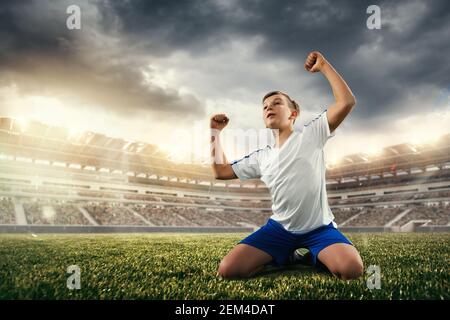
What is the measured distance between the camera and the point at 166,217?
3762 cm

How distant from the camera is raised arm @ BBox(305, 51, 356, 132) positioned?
9.54ft

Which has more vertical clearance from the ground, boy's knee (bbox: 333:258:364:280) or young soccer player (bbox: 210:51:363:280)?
young soccer player (bbox: 210:51:363:280)

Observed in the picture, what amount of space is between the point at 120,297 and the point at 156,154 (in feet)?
122

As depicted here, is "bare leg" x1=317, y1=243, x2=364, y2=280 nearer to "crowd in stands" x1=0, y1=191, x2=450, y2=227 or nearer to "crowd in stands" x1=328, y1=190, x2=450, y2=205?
"crowd in stands" x1=0, y1=191, x2=450, y2=227

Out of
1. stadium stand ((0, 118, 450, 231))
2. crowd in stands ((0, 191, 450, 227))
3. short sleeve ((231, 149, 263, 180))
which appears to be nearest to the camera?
short sleeve ((231, 149, 263, 180))

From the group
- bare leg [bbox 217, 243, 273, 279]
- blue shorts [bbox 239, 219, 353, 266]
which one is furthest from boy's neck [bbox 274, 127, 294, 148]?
bare leg [bbox 217, 243, 273, 279]

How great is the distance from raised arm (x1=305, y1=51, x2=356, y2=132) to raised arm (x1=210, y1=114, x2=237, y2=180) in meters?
1.13

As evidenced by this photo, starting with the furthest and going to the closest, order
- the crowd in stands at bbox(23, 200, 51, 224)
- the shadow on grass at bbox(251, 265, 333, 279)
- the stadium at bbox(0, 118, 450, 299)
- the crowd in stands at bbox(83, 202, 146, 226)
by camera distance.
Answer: the crowd in stands at bbox(83, 202, 146, 226) < the crowd in stands at bbox(23, 200, 51, 224) < the stadium at bbox(0, 118, 450, 299) < the shadow on grass at bbox(251, 265, 333, 279)

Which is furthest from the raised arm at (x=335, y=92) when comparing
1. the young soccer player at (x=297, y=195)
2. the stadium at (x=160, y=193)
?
the stadium at (x=160, y=193)

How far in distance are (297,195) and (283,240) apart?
590mm

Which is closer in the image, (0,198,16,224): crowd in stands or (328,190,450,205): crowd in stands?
(0,198,16,224): crowd in stands

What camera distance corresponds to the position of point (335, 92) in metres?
2.97

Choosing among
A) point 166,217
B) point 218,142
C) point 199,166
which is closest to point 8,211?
point 166,217
